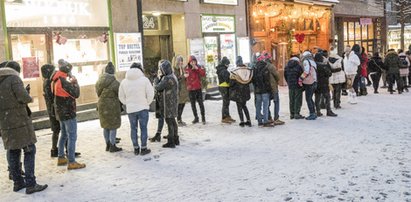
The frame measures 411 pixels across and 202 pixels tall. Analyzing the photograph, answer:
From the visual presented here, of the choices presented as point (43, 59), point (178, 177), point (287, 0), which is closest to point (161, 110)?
point (178, 177)

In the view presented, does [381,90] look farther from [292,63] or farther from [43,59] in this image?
[43,59]

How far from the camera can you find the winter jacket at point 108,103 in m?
8.62

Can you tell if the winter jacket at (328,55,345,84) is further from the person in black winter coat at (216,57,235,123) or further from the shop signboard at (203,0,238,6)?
the shop signboard at (203,0,238,6)

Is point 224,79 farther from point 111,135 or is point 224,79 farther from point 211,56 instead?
point 211,56

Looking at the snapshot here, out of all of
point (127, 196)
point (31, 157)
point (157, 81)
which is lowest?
point (127, 196)

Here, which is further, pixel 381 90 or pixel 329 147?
pixel 381 90

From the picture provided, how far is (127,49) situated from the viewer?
14.7 metres

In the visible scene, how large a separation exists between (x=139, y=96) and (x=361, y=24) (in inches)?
1046

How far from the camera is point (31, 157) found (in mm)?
6520

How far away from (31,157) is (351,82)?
35.1 ft

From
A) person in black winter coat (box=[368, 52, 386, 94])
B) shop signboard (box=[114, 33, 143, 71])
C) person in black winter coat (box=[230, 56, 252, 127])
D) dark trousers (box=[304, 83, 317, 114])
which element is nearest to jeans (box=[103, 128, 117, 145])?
person in black winter coat (box=[230, 56, 252, 127])

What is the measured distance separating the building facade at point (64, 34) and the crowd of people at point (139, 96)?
2.66 metres

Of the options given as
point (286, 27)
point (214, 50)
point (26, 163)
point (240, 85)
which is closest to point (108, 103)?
point (26, 163)

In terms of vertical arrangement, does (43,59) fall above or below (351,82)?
above
